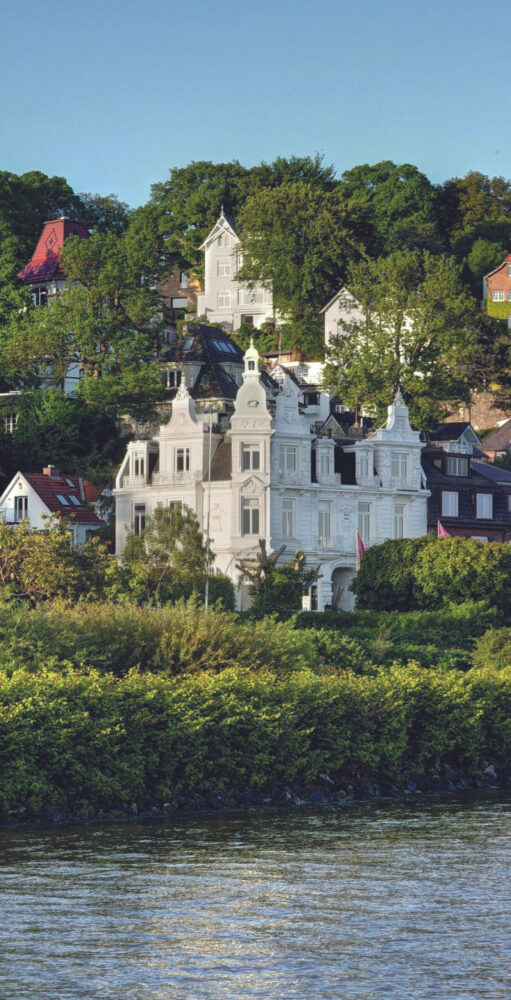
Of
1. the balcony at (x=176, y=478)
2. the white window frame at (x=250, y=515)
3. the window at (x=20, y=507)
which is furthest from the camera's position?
the window at (x=20, y=507)

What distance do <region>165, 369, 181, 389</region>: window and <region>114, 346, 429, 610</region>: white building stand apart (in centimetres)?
1252

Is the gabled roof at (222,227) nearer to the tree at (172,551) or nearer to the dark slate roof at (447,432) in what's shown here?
the dark slate roof at (447,432)

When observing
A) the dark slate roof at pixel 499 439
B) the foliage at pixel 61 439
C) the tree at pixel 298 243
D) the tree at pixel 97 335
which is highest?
the tree at pixel 298 243

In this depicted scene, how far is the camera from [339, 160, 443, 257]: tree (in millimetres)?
136875

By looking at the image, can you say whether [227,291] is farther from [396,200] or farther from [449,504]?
[449,504]

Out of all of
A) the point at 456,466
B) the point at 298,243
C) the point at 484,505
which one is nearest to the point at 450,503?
the point at 484,505

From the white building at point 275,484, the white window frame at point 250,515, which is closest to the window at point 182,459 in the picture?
the white building at point 275,484

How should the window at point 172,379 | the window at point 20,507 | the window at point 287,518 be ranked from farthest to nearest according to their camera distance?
1. the window at point 172,379
2. the window at point 20,507
3. the window at point 287,518

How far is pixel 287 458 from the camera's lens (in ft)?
308

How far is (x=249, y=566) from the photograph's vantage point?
8881cm

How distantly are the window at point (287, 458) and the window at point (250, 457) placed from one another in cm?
176

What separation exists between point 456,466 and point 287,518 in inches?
640

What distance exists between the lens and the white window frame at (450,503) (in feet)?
335

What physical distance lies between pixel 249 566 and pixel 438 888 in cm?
5543
